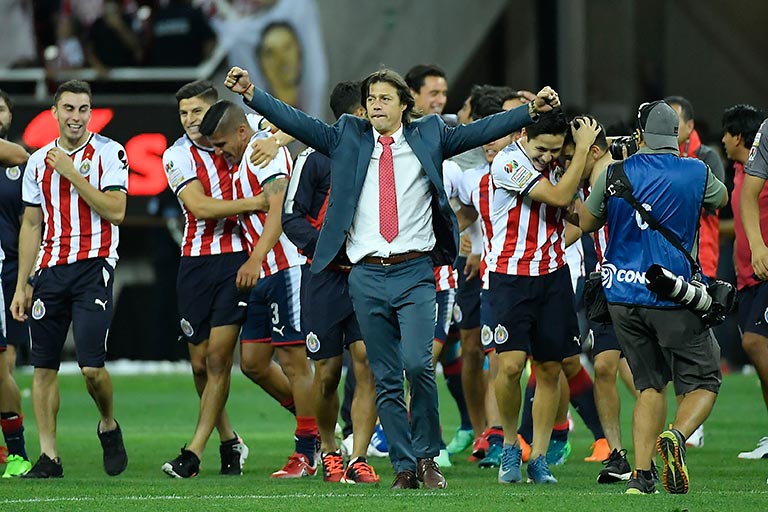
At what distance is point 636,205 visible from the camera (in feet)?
28.9

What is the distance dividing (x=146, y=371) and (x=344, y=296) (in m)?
10.9

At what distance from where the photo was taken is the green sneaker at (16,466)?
10658 millimetres

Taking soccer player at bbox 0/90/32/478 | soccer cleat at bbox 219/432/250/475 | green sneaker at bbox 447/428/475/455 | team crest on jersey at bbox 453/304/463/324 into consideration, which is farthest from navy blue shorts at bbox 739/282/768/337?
soccer player at bbox 0/90/32/478

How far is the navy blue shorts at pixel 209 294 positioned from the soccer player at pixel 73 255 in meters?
0.52

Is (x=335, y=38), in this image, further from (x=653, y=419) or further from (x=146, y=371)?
(x=653, y=419)

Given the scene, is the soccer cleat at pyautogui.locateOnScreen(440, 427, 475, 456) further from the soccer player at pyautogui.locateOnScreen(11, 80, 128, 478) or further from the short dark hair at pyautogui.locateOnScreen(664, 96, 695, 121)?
the short dark hair at pyautogui.locateOnScreen(664, 96, 695, 121)

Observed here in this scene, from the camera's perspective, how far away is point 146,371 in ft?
67.8

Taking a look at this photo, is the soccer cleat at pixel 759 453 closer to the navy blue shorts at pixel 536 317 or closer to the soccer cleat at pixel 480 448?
the soccer cleat at pixel 480 448

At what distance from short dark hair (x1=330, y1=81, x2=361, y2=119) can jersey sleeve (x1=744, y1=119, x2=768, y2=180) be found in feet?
8.18

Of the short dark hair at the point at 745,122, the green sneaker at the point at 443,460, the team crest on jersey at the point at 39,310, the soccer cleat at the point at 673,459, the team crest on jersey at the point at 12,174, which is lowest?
the green sneaker at the point at 443,460

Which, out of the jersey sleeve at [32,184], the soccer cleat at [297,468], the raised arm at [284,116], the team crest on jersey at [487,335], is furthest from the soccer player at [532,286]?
the jersey sleeve at [32,184]

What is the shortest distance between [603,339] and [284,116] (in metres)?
3.09

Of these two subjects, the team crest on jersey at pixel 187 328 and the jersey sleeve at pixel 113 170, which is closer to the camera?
the jersey sleeve at pixel 113 170

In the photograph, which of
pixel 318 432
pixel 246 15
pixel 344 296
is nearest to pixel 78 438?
pixel 318 432
